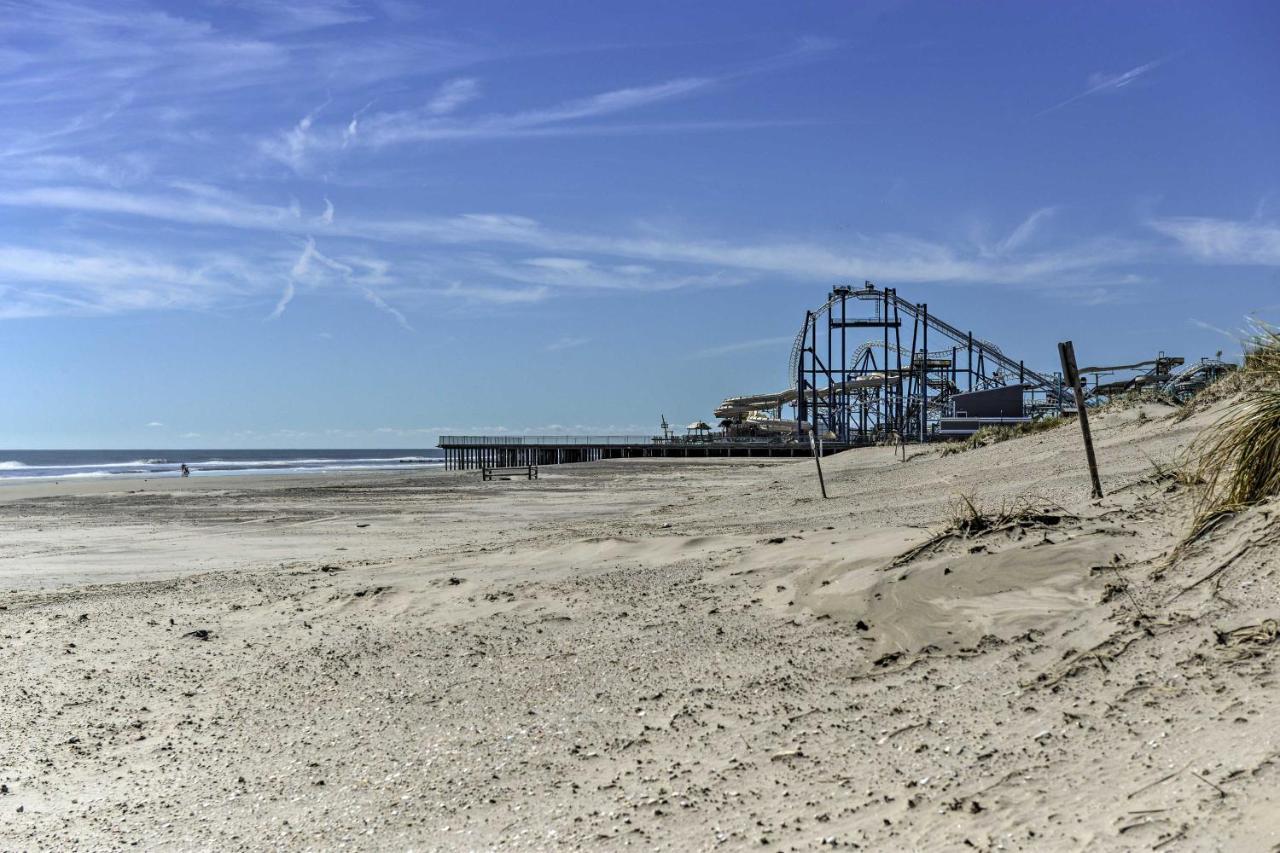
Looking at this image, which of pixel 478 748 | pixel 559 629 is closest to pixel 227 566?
pixel 559 629

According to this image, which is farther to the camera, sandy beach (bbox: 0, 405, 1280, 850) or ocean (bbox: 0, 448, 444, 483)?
ocean (bbox: 0, 448, 444, 483)

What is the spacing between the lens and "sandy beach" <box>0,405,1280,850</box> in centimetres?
381

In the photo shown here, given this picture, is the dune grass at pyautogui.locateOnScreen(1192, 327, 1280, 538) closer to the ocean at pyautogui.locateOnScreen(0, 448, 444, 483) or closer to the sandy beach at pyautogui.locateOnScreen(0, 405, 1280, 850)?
the sandy beach at pyautogui.locateOnScreen(0, 405, 1280, 850)

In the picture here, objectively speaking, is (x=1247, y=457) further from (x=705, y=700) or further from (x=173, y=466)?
(x=173, y=466)

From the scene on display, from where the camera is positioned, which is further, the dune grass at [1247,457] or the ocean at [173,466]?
the ocean at [173,466]

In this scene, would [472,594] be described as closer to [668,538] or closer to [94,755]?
[668,538]

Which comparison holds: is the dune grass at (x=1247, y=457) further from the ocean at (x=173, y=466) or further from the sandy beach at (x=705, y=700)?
the ocean at (x=173, y=466)

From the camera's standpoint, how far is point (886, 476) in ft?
69.5

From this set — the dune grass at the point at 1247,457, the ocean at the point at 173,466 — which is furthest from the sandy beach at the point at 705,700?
the ocean at the point at 173,466

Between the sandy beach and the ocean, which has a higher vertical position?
the ocean

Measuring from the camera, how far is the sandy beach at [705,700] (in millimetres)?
3811

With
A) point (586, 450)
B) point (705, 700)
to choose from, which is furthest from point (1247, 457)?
point (586, 450)

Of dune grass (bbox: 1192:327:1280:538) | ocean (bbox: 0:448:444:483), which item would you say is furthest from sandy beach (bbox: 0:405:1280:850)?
ocean (bbox: 0:448:444:483)

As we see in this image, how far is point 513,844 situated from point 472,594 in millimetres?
4608
